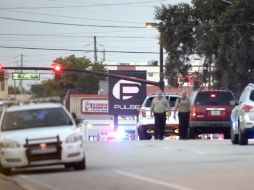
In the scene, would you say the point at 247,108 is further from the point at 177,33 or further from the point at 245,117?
the point at 177,33

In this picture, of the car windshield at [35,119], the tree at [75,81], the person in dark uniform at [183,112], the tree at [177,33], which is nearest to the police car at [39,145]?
the car windshield at [35,119]

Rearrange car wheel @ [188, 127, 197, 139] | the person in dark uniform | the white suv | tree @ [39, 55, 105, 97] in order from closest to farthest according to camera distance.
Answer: the person in dark uniform, car wheel @ [188, 127, 197, 139], the white suv, tree @ [39, 55, 105, 97]

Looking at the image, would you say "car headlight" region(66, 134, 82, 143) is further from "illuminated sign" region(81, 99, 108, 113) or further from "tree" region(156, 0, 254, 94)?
"illuminated sign" region(81, 99, 108, 113)

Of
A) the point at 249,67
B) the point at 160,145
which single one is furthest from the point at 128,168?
the point at 249,67

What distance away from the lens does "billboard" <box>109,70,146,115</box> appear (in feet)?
179

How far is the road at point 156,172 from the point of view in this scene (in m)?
13.3

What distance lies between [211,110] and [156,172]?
14379mm

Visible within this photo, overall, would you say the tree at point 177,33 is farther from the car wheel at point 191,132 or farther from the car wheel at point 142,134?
the car wheel at point 191,132

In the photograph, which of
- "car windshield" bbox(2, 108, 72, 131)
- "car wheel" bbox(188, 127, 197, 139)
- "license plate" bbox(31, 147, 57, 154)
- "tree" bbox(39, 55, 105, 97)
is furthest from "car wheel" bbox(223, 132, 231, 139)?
"tree" bbox(39, 55, 105, 97)

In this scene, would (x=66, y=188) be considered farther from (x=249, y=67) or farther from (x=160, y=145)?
(x=249, y=67)

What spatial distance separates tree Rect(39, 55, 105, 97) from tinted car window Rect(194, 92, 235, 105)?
213 ft

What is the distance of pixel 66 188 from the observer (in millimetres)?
13289

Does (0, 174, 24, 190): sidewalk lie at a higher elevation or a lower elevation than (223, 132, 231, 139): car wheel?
lower

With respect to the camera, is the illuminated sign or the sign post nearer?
the sign post
